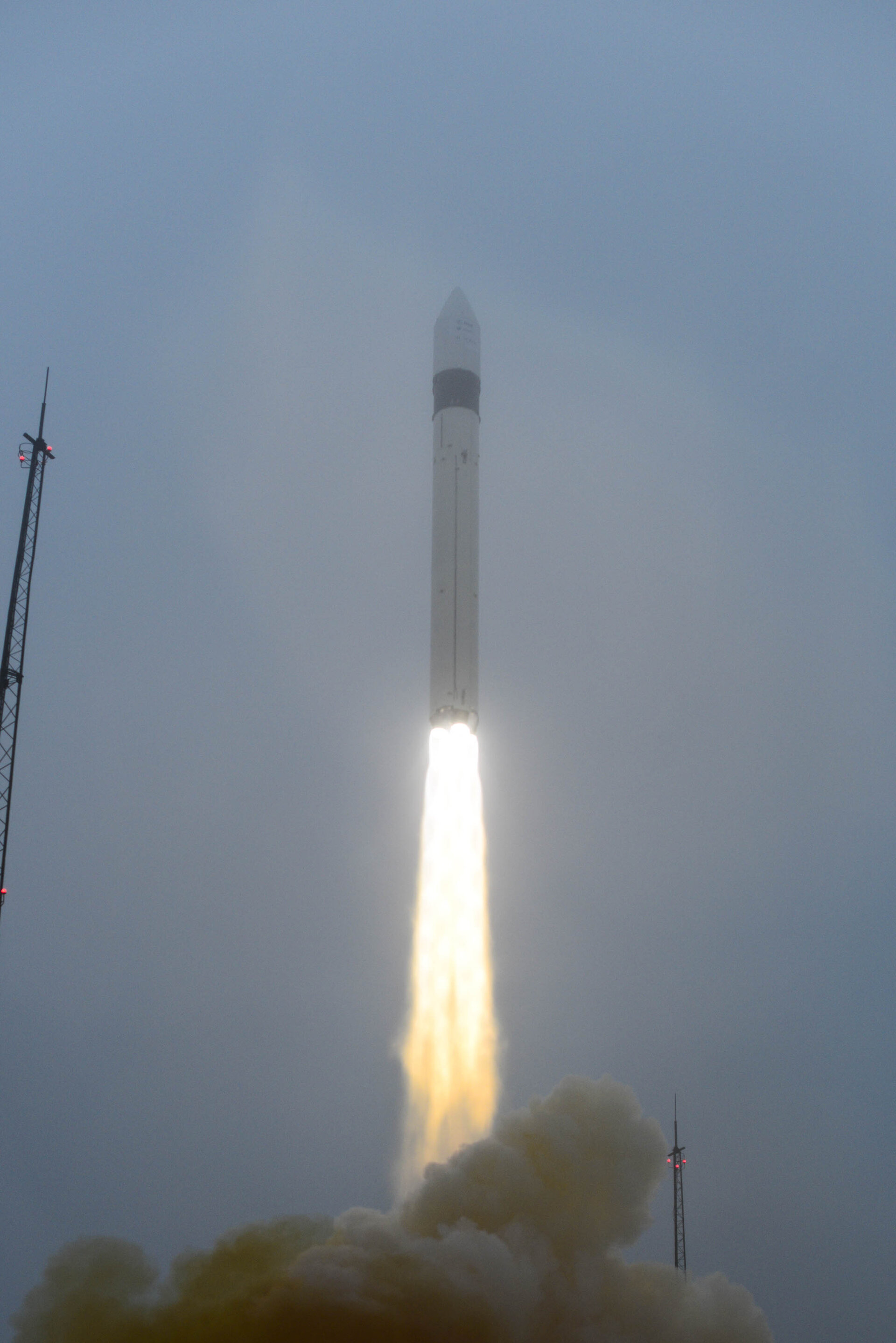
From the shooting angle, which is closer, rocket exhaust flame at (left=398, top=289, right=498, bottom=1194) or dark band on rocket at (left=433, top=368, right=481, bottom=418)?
rocket exhaust flame at (left=398, top=289, right=498, bottom=1194)

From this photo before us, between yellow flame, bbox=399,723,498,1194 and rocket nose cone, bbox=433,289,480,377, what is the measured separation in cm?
1258

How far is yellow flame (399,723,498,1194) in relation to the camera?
41.0 m

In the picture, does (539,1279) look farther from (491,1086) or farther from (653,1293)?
(491,1086)

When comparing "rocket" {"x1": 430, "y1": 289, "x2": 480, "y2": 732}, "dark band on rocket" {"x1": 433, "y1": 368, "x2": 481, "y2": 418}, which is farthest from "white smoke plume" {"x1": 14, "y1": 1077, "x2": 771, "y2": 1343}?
"dark band on rocket" {"x1": 433, "y1": 368, "x2": 481, "y2": 418}

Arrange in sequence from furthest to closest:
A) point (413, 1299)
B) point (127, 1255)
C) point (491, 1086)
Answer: point (491, 1086)
point (127, 1255)
point (413, 1299)

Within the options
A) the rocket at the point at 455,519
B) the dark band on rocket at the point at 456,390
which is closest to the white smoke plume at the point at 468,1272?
the rocket at the point at 455,519

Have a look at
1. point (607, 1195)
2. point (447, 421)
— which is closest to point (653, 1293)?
point (607, 1195)

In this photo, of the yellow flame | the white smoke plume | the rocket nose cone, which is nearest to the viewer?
the white smoke plume

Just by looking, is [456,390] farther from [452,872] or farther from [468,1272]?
[468,1272]

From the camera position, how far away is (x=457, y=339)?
45.8m

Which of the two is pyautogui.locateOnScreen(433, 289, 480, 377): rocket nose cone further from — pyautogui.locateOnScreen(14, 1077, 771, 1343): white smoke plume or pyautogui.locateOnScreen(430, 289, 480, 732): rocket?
pyautogui.locateOnScreen(14, 1077, 771, 1343): white smoke plume

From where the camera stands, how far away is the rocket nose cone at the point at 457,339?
1793 inches

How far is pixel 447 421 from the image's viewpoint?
44.4 metres

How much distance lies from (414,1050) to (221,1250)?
823 cm
